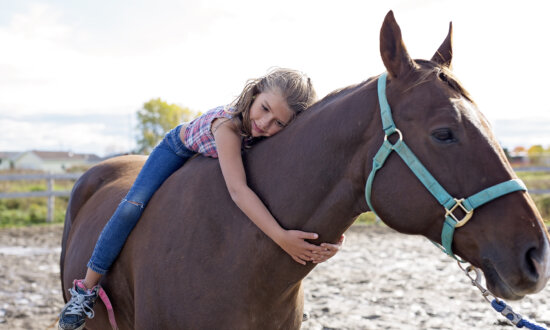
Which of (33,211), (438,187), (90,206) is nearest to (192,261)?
(438,187)

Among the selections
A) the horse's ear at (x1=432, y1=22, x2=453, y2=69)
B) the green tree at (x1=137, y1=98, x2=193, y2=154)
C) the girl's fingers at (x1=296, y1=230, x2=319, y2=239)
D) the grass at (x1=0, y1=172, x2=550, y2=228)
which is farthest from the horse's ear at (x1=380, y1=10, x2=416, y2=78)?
the green tree at (x1=137, y1=98, x2=193, y2=154)

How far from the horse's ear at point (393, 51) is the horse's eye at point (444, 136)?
33 centimetres

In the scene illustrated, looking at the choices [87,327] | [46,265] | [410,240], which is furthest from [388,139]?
[410,240]

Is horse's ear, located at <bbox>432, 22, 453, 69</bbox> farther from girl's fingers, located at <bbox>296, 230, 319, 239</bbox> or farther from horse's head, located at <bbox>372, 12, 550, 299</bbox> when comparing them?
girl's fingers, located at <bbox>296, 230, 319, 239</bbox>

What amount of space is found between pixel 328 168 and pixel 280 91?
0.55 meters

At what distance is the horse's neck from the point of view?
200 cm

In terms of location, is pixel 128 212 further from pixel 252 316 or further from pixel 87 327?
pixel 87 327

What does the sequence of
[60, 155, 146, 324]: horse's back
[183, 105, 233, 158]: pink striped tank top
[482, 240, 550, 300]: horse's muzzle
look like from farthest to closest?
[60, 155, 146, 324]: horse's back → [183, 105, 233, 158]: pink striped tank top → [482, 240, 550, 300]: horse's muzzle

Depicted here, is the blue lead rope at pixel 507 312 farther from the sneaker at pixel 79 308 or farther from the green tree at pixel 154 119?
the green tree at pixel 154 119

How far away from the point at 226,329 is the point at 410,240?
8.07 metres

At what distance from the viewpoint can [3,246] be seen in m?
8.63

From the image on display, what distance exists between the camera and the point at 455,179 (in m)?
1.73

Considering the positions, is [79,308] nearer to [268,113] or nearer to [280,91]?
[268,113]

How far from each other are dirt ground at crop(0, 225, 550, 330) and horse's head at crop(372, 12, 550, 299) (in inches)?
117
